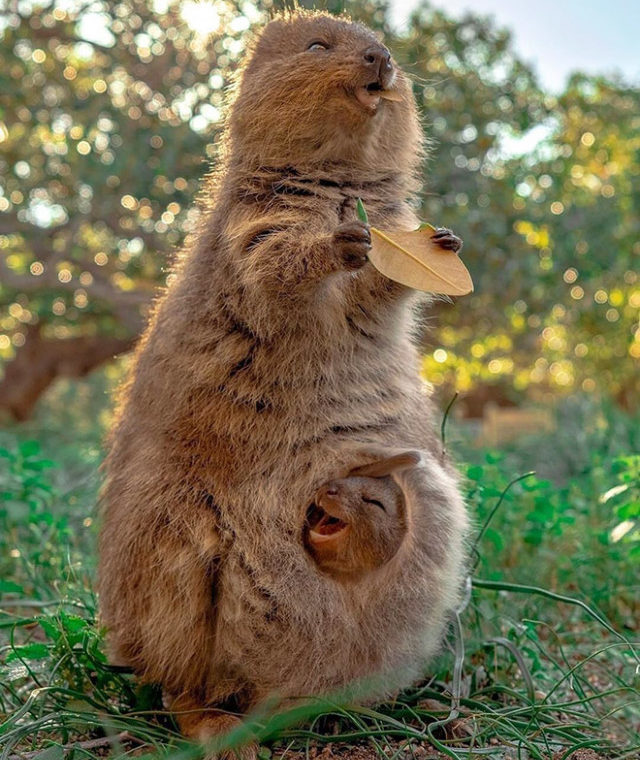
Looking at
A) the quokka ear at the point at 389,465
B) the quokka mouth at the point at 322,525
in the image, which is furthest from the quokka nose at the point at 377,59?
the quokka mouth at the point at 322,525

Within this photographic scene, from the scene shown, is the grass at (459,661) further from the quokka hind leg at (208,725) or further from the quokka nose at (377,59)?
the quokka nose at (377,59)

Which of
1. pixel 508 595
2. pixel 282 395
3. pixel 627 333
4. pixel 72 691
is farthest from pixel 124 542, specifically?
pixel 627 333

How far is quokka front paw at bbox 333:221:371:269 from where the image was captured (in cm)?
194

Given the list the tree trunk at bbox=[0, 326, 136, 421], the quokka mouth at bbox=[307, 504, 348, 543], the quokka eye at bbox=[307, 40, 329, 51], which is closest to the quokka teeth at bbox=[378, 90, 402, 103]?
the quokka eye at bbox=[307, 40, 329, 51]

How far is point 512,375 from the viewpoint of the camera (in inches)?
599

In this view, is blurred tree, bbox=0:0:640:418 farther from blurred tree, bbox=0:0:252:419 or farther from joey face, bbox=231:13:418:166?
joey face, bbox=231:13:418:166

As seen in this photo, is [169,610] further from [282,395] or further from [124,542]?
[282,395]

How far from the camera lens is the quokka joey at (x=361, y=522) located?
201cm

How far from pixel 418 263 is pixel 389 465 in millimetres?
490

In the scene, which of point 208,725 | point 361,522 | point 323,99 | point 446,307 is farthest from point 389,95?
point 446,307

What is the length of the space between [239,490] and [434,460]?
0.56 metres

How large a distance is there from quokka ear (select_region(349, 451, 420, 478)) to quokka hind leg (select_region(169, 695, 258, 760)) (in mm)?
669

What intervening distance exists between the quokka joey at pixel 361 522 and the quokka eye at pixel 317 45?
3.97 feet

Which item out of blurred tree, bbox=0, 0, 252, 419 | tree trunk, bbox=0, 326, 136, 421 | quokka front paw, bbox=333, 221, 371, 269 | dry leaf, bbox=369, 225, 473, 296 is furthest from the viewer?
tree trunk, bbox=0, 326, 136, 421
